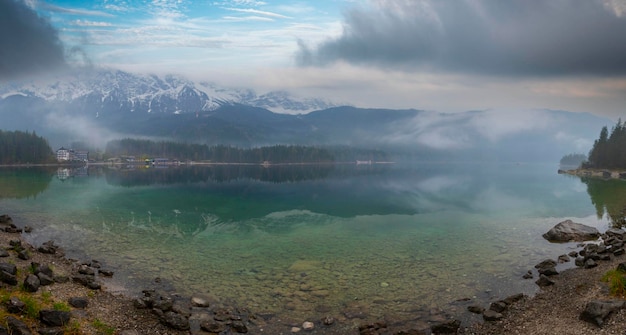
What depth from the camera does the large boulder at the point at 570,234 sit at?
45.9 m

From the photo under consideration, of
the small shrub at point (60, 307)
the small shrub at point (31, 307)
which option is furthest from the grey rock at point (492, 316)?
the small shrub at point (31, 307)

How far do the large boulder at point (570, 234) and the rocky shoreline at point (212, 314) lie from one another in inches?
744

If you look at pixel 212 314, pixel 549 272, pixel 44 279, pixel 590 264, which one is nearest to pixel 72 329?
pixel 212 314

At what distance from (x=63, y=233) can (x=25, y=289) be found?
27.4 meters

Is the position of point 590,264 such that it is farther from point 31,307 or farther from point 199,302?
point 31,307

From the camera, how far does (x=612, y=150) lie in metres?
183

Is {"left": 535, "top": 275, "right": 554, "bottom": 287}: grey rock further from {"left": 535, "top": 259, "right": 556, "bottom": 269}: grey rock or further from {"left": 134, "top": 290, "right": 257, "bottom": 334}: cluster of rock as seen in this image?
{"left": 134, "top": 290, "right": 257, "bottom": 334}: cluster of rock

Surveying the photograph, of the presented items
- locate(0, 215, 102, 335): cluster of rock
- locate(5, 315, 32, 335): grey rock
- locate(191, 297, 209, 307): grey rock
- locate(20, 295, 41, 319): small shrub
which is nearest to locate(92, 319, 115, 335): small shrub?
locate(0, 215, 102, 335): cluster of rock

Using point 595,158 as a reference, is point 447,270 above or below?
below

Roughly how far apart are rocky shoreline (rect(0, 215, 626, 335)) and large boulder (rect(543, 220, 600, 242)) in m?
18.9

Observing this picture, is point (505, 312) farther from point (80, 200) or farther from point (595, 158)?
point (595, 158)

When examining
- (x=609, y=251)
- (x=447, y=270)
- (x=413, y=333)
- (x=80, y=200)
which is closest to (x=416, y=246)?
(x=447, y=270)

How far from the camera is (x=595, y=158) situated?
197625 millimetres

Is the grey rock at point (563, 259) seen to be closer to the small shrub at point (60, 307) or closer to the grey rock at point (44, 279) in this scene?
the small shrub at point (60, 307)
